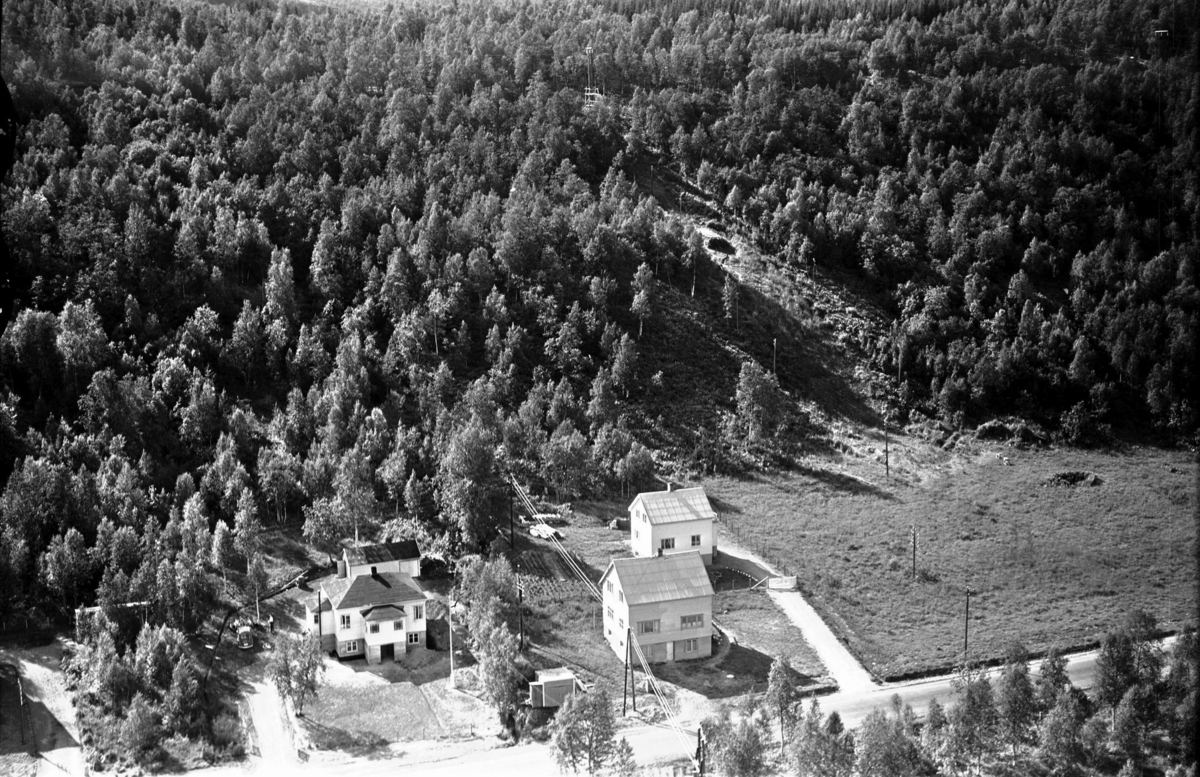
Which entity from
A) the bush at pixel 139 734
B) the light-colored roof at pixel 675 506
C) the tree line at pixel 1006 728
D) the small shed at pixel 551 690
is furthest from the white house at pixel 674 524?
the bush at pixel 139 734

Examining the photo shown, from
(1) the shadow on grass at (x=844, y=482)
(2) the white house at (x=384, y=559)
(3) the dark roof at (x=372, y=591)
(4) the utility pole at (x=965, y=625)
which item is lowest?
(4) the utility pole at (x=965, y=625)

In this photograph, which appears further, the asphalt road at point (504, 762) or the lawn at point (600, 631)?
the lawn at point (600, 631)

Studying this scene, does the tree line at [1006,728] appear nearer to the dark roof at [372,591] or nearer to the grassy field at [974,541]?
the grassy field at [974,541]

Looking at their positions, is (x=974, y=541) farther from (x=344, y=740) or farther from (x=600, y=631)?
(x=344, y=740)

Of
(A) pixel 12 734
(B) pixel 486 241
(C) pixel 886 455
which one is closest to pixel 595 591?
(A) pixel 12 734

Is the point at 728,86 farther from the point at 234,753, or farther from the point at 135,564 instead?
the point at 234,753

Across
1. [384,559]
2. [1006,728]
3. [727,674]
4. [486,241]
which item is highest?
[486,241]
